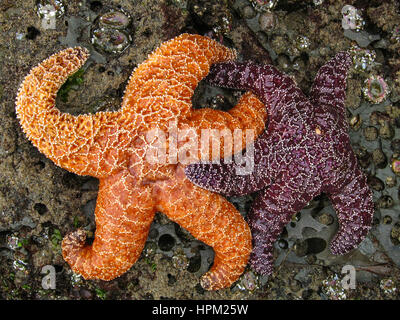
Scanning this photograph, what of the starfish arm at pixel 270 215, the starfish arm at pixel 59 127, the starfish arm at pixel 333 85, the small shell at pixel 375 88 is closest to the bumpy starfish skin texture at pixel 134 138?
the starfish arm at pixel 59 127

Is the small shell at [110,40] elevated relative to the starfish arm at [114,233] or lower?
elevated

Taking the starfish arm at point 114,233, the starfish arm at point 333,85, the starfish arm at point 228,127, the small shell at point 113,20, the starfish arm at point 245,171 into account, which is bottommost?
the starfish arm at point 114,233

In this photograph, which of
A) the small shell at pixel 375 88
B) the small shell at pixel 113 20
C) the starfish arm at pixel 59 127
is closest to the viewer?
the starfish arm at pixel 59 127

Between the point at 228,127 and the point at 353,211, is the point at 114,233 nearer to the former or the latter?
the point at 228,127

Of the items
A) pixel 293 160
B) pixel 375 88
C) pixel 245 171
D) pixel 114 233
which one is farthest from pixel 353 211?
pixel 114 233

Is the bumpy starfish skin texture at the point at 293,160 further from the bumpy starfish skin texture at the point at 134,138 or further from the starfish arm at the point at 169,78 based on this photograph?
the starfish arm at the point at 169,78

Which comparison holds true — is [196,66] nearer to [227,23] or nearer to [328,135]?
[227,23]

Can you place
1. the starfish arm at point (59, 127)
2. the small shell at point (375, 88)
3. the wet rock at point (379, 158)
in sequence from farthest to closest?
the wet rock at point (379, 158) < the small shell at point (375, 88) < the starfish arm at point (59, 127)
